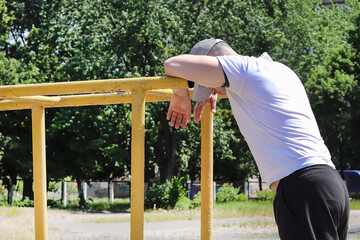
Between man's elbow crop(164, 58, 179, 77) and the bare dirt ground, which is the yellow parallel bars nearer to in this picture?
man's elbow crop(164, 58, 179, 77)

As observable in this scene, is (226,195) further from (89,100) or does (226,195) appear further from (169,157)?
(89,100)

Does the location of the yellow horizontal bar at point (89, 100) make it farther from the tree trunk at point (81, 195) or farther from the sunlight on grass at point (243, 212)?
the tree trunk at point (81, 195)

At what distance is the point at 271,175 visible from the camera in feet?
6.93

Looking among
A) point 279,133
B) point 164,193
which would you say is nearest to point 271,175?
point 279,133

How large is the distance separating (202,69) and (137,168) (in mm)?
965

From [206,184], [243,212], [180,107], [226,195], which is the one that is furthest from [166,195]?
[180,107]

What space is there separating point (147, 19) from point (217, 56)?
1754 cm

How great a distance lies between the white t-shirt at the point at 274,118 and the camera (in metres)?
2.06

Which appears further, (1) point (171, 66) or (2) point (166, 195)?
(2) point (166, 195)

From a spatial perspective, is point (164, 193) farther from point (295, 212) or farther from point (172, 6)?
point (295, 212)

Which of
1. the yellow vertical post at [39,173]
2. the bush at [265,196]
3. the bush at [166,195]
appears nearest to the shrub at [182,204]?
the bush at [166,195]

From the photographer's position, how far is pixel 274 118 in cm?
211

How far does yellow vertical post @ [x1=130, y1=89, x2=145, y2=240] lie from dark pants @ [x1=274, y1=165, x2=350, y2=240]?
41.8 inches

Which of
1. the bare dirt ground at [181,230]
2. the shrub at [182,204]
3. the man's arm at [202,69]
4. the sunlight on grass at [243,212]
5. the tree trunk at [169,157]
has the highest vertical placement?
the man's arm at [202,69]
